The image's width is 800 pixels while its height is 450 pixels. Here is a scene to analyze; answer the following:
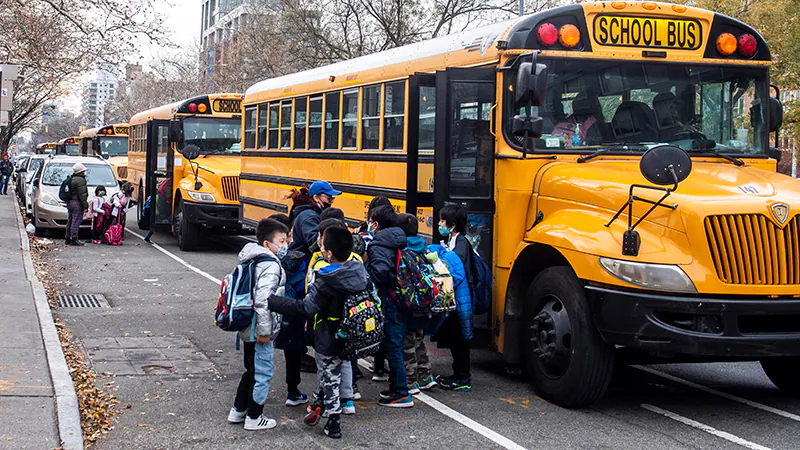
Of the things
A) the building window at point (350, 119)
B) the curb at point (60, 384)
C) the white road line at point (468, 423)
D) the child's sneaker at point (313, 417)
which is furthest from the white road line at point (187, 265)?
the child's sneaker at point (313, 417)

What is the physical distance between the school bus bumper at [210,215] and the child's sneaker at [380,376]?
375 inches

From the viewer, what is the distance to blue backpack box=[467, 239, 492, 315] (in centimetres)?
698

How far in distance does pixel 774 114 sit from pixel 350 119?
4436 millimetres

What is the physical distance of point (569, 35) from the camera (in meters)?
7.10

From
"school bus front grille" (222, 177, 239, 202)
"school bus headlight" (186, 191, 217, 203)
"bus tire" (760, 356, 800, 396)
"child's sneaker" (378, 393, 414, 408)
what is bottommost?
"child's sneaker" (378, 393, 414, 408)

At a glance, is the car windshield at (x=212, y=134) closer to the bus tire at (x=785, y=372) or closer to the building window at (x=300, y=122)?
the building window at (x=300, y=122)

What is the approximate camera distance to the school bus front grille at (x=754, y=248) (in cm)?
578

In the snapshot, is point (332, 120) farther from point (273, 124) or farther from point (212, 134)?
point (212, 134)

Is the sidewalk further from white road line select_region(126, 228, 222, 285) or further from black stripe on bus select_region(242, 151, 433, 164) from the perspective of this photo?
black stripe on bus select_region(242, 151, 433, 164)

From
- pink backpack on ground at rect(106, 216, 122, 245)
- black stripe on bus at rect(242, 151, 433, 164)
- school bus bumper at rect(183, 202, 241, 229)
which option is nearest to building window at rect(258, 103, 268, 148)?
black stripe on bus at rect(242, 151, 433, 164)

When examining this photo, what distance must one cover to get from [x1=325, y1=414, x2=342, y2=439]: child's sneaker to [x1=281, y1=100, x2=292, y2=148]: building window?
7114 millimetres

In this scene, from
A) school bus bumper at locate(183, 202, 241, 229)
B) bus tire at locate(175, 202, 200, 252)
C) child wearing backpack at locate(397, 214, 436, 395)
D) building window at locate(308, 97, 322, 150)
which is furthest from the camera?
bus tire at locate(175, 202, 200, 252)

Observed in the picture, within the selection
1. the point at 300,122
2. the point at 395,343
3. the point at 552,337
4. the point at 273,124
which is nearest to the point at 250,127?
the point at 273,124

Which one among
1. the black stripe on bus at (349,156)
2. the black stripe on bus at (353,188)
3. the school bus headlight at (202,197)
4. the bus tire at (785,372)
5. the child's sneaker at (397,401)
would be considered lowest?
the child's sneaker at (397,401)
